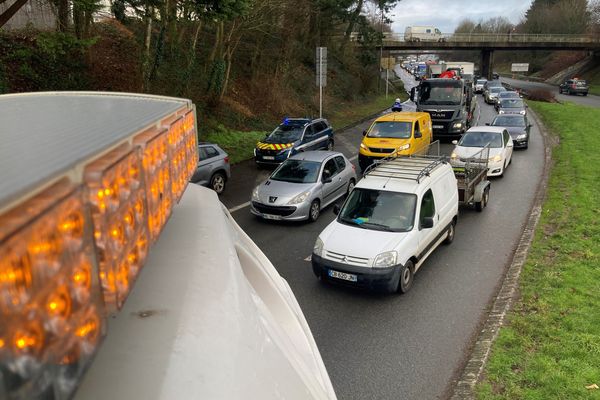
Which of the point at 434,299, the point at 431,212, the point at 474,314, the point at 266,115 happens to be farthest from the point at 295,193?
the point at 266,115

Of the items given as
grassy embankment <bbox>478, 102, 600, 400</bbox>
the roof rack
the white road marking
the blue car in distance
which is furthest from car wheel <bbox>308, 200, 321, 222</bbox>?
the blue car in distance

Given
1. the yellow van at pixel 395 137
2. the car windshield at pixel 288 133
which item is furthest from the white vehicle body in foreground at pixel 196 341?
the car windshield at pixel 288 133

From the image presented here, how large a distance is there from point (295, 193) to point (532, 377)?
702 cm

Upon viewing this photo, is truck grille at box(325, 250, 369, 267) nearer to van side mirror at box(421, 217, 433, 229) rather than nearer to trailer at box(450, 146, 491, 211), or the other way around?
van side mirror at box(421, 217, 433, 229)

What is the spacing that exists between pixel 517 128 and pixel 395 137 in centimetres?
704

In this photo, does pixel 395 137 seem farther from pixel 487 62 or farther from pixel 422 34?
pixel 487 62

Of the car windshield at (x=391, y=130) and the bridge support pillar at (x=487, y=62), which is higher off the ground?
the bridge support pillar at (x=487, y=62)

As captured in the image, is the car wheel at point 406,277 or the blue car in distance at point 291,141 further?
the blue car in distance at point 291,141

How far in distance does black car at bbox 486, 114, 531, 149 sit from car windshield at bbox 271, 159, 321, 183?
11593 mm

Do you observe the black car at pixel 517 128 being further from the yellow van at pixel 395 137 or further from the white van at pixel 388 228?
the white van at pixel 388 228

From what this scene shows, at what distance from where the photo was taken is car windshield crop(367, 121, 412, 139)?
16.9 meters

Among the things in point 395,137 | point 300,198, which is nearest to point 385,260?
point 300,198

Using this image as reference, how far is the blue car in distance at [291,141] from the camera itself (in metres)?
17.5

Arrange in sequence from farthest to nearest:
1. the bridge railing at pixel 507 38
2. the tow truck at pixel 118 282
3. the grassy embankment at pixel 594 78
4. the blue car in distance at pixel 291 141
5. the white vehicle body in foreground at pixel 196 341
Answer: the bridge railing at pixel 507 38, the grassy embankment at pixel 594 78, the blue car in distance at pixel 291 141, the white vehicle body in foreground at pixel 196 341, the tow truck at pixel 118 282
